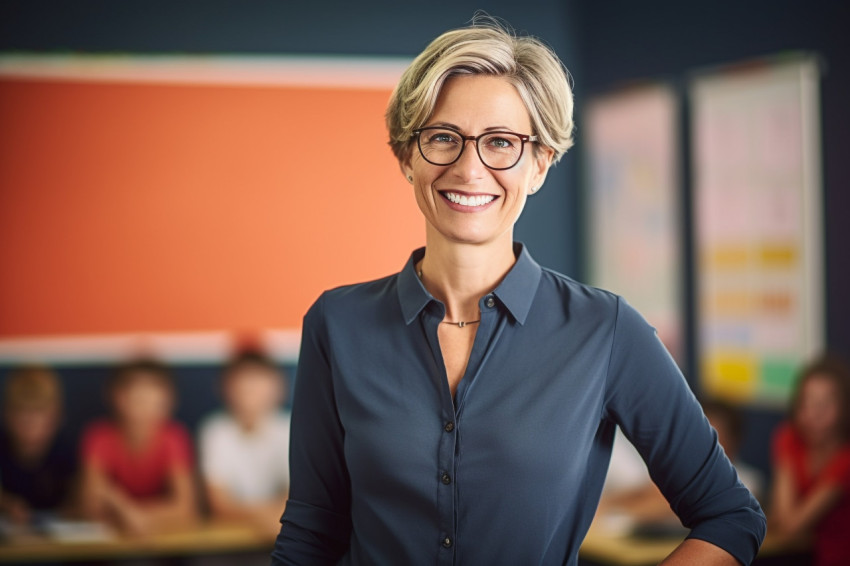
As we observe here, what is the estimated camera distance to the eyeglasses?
1.36m

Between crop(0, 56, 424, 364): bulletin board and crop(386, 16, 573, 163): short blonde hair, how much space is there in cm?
438

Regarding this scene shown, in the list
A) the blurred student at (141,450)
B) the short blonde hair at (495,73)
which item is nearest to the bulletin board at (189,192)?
the blurred student at (141,450)

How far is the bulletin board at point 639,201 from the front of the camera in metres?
5.41

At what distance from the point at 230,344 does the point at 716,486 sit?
4.61 m

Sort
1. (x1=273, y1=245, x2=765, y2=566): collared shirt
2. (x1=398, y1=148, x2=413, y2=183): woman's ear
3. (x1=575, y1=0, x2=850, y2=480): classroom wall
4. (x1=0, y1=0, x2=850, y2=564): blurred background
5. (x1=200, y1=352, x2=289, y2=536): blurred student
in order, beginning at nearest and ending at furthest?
1. (x1=273, y1=245, x2=765, y2=566): collared shirt
2. (x1=398, y1=148, x2=413, y2=183): woman's ear
3. (x1=575, y1=0, x2=850, y2=480): classroom wall
4. (x1=200, y1=352, x2=289, y2=536): blurred student
5. (x1=0, y1=0, x2=850, y2=564): blurred background

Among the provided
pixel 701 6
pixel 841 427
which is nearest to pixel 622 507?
pixel 841 427

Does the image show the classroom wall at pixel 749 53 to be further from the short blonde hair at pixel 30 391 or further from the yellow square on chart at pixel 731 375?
the short blonde hair at pixel 30 391

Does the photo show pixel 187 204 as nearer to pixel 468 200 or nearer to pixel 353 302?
pixel 353 302

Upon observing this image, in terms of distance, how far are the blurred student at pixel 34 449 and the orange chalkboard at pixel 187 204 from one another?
0.74 m

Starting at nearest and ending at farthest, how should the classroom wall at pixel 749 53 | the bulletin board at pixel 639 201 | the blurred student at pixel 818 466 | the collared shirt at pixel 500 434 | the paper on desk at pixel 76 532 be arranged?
the collared shirt at pixel 500 434 → the blurred student at pixel 818 466 → the paper on desk at pixel 76 532 → the classroom wall at pixel 749 53 → the bulletin board at pixel 639 201

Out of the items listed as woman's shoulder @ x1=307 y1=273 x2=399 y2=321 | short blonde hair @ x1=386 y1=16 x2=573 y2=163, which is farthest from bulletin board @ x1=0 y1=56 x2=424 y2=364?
short blonde hair @ x1=386 y1=16 x2=573 y2=163

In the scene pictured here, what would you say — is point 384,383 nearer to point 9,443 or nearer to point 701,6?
point 9,443

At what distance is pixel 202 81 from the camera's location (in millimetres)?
5746

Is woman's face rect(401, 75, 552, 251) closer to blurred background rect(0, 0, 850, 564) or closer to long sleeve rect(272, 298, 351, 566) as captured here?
long sleeve rect(272, 298, 351, 566)
